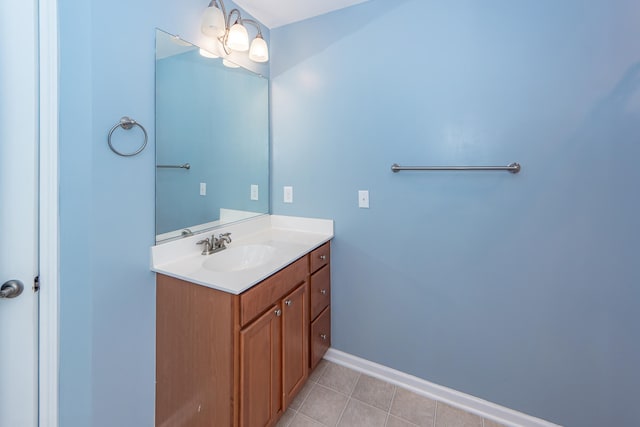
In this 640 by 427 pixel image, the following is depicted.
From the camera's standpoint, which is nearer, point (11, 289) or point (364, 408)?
point (11, 289)

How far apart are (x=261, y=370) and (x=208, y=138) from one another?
1.28m

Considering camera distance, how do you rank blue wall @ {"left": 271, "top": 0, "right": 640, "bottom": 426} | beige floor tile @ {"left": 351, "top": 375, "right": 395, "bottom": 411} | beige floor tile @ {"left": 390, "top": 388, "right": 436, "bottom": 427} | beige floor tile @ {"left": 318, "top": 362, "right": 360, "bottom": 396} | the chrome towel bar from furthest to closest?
1. beige floor tile @ {"left": 318, "top": 362, "right": 360, "bottom": 396}
2. beige floor tile @ {"left": 351, "top": 375, "right": 395, "bottom": 411}
3. beige floor tile @ {"left": 390, "top": 388, "right": 436, "bottom": 427}
4. the chrome towel bar
5. blue wall @ {"left": 271, "top": 0, "right": 640, "bottom": 426}

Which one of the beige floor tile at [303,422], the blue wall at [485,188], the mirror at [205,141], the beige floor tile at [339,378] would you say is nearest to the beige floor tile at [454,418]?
the blue wall at [485,188]

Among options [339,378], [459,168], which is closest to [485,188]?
[459,168]

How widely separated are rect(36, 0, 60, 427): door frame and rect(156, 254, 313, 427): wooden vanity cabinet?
1.17 ft

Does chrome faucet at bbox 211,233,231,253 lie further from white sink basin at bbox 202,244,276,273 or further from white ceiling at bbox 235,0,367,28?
white ceiling at bbox 235,0,367,28

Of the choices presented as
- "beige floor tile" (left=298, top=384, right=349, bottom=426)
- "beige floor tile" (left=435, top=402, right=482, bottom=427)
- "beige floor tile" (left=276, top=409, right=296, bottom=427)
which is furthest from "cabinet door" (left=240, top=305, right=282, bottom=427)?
"beige floor tile" (left=435, top=402, right=482, bottom=427)

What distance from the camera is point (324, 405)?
1.56 m

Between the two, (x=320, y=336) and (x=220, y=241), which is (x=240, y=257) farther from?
(x=320, y=336)

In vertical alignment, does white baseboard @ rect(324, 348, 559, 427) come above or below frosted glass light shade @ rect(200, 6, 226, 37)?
below

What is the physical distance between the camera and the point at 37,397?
1.01m

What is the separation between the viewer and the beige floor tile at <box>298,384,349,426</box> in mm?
1481

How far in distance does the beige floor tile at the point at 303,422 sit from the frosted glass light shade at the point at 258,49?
216cm

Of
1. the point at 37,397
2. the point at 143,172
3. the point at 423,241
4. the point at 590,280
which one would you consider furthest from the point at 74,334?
the point at 590,280
